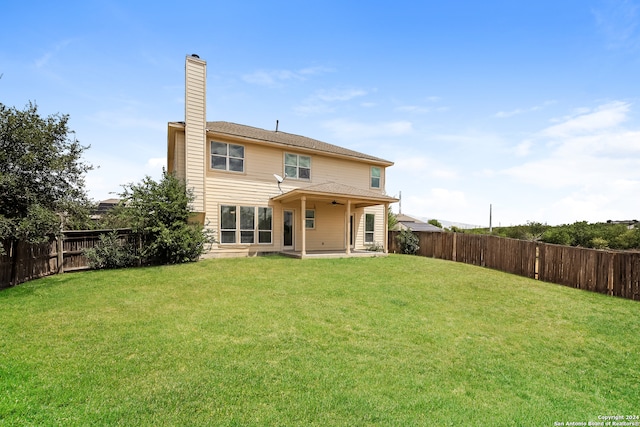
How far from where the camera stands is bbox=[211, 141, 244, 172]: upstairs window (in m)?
13.3

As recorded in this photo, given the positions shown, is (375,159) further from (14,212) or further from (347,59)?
(14,212)

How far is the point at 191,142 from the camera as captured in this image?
12398 mm

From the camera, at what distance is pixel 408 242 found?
58.4 ft

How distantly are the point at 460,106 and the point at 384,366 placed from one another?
11.9m

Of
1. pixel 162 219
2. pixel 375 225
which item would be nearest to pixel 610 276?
pixel 375 225

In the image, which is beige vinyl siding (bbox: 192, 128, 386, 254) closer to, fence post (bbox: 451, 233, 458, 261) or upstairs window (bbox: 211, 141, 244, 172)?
upstairs window (bbox: 211, 141, 244, 172)

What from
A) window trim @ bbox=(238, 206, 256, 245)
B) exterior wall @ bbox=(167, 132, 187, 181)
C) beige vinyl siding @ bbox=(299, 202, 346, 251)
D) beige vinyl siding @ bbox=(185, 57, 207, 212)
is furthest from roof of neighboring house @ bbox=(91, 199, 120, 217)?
beige vinyl siding @ bbox=(299, 202, 346, 251)

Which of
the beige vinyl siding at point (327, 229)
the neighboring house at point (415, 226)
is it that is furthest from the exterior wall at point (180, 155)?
the neighboring house at point (415, 226)

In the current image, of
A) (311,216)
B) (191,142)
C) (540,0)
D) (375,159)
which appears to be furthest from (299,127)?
(540,0)

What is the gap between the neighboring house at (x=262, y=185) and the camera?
1264cm

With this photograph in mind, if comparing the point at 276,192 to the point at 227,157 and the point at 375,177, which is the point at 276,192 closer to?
the point at 227,157

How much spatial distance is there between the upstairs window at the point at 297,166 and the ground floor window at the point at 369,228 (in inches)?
190

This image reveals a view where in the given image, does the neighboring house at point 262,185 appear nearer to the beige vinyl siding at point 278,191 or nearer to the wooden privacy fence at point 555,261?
the beige vinyl siding at point 278,191

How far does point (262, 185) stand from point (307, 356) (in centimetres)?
1126
